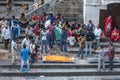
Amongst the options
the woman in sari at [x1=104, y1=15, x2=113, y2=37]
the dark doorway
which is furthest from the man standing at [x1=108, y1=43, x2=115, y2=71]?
the dark doorway

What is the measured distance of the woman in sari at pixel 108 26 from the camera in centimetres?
3053

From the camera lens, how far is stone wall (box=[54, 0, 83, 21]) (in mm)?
33812

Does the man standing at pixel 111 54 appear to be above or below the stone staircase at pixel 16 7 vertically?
below

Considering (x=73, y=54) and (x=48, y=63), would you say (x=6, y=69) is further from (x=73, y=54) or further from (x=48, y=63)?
(x=73, y=54)

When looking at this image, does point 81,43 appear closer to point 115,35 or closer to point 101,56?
point 101,56

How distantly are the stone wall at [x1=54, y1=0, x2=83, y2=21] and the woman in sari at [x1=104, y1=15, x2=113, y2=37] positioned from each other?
122 inches

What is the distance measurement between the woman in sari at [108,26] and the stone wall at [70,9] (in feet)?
10.1

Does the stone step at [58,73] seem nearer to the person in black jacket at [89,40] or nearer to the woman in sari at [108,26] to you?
the person in black jacket at [89,40]

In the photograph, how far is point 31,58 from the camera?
26.9 meters

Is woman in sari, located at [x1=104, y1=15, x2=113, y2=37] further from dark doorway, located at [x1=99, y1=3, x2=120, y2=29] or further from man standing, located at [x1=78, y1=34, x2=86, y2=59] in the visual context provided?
man standing, located at [x1=78, y1=34, x2=86, y2=59]

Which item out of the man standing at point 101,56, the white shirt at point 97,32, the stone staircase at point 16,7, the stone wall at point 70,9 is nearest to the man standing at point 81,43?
the white shirt at point 97,32

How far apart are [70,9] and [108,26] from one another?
434 cm

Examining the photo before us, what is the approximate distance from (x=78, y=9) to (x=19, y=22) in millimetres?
5102

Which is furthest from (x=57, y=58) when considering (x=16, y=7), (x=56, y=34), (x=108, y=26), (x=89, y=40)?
(x=16, y=7)
